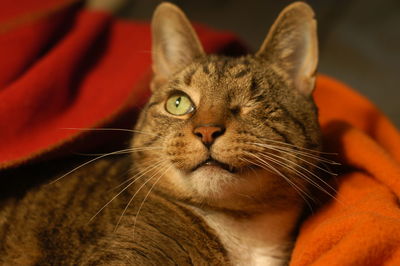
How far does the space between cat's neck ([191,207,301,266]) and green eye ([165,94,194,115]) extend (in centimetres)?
37

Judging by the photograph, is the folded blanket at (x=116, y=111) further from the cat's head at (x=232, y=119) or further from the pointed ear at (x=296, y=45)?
the pointed ear at (x=296, y=45)

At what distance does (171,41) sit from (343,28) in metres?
1.74

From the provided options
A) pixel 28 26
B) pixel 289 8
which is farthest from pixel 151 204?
pixel 28 26

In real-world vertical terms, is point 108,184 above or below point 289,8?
below

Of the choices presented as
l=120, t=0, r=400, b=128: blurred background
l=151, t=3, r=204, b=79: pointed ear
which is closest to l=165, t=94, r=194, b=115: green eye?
l=151, t=3, r=204, b=79: pointed ear

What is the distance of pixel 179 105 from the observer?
158 centimetres

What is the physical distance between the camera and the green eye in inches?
61.3

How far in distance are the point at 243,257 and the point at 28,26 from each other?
58.4 inches

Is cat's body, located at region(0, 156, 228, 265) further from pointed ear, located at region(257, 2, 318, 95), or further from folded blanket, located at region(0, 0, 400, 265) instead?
pointed ear, located at region(257, 2, 318, 95)

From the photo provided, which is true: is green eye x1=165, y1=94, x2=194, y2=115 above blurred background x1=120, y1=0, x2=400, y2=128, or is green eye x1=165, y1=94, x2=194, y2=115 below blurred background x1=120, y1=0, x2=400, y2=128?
below

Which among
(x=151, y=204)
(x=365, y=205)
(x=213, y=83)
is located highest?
(x=213, y=83)

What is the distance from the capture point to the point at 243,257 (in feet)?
4.89

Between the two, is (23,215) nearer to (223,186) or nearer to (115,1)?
(223,186)

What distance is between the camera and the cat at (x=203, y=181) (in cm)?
133
